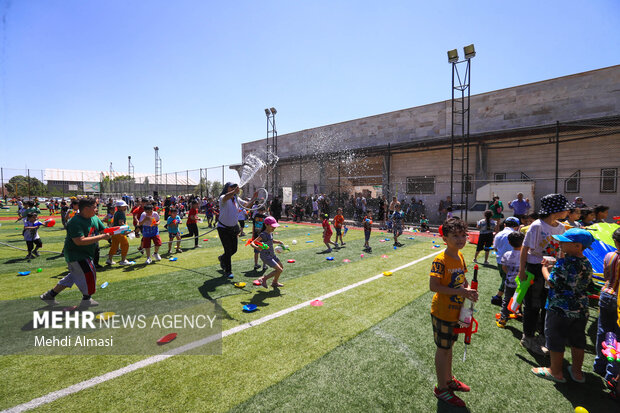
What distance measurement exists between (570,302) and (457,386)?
1536 millimetres

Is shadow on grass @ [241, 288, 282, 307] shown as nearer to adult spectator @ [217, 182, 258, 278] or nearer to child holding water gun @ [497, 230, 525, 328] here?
adult spectator @ [217, 182, 258, 278]

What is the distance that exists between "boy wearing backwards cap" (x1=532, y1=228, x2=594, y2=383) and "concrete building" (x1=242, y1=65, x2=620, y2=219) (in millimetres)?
15335

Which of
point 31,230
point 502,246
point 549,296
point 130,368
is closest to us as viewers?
point 549,296

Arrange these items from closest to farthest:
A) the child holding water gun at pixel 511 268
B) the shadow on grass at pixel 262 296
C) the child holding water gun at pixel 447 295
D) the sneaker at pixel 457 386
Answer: the child holding water gun at pixel 447 295
the sneaker at pixel 457 386
the child holding water gun at pixel 511 268
the shadow on grass at pixel 262 296

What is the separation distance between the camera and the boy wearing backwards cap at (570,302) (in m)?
3.01

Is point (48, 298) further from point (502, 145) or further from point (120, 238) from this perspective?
point (502, 145)

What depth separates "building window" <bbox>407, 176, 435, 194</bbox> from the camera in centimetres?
2342

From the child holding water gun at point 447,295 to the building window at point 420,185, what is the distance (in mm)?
21970

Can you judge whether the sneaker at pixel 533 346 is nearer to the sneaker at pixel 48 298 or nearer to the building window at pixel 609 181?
the sneaker at pixel 48 298

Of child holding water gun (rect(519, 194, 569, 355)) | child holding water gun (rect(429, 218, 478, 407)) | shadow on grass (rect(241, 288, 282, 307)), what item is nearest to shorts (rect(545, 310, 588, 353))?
child holding water gun (rect(519, 194, 569, 355))

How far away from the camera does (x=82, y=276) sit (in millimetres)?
4734

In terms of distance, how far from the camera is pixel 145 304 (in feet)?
17.7

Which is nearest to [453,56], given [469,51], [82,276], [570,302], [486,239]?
[469,51]

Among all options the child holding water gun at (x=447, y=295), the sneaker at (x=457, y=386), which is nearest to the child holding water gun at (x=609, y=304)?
the sneaker at (x=457, y=386)
